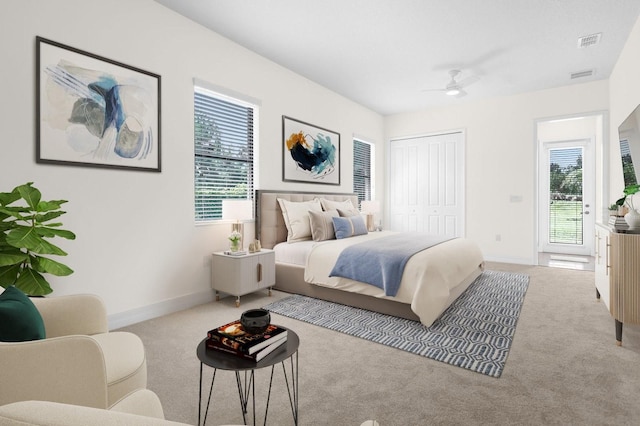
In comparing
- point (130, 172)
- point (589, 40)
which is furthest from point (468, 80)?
point (130, 172)

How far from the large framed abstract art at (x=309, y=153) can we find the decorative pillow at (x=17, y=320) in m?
3.55

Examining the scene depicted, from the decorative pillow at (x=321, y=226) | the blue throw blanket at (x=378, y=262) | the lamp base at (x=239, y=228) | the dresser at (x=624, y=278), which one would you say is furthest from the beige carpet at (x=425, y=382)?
the decorative pillow at (x=321, y=226)

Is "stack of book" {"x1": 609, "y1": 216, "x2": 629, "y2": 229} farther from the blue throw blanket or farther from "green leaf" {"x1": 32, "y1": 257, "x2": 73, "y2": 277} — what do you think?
"green leaf" {"x1": 32, "y1": 257, "x2": 73, "y2": 277}

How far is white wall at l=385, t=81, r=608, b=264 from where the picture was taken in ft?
18.0

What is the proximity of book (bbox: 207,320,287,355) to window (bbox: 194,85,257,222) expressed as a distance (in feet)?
7.95

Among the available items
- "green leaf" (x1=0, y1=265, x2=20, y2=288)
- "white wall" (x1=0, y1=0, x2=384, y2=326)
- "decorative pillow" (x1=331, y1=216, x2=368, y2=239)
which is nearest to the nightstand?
"white wall" (x1=0, y1=0, x2=384, y2=326)

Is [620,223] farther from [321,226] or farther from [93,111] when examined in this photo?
[93,111]

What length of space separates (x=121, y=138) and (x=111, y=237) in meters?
0.85

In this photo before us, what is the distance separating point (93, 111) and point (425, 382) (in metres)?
3.16

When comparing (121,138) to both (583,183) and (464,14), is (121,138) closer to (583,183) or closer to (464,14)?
(464,14)

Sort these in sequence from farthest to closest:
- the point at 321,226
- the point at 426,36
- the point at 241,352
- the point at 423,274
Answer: the point at 321,226, the point at 426,36, the point at 423,274, the point at 241,352

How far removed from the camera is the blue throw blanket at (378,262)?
3.03m

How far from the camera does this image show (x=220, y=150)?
12.7ft

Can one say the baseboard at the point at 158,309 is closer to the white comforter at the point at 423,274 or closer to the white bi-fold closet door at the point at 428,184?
the white comforter at the point at 423,274
